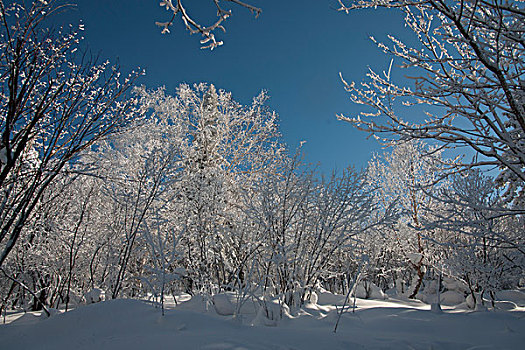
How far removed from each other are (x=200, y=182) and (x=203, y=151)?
159 inches

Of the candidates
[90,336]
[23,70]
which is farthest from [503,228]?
[23,70]

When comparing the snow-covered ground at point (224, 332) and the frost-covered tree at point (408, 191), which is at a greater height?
the frost-covered tree at point (408, 191)

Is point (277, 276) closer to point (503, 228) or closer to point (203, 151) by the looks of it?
point (203, 151)

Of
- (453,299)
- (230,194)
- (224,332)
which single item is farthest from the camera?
(453,299)

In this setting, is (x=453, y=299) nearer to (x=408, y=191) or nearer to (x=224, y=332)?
(x=408, y=191)

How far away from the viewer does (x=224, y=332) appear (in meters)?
2.35

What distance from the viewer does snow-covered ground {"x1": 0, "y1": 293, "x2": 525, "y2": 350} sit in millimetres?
2137

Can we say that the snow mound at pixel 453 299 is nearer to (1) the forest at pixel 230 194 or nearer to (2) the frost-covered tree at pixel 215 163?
(1) the forest at pixel 230 194

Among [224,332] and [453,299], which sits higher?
[224,332]

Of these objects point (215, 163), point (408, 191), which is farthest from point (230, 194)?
point (408, 191)

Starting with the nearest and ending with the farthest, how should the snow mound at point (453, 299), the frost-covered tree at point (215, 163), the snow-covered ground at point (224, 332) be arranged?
the snow-covered ground at point (224, 332), the frost-covered tree at point (215, 163), the snow mound at point (453, 299)

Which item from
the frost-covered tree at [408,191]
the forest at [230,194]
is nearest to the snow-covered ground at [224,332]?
the forest at [230,194]

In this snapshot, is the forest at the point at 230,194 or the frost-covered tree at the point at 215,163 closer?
the forest at the point at 230,194

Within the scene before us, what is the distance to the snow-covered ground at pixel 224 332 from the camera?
2.14 m
